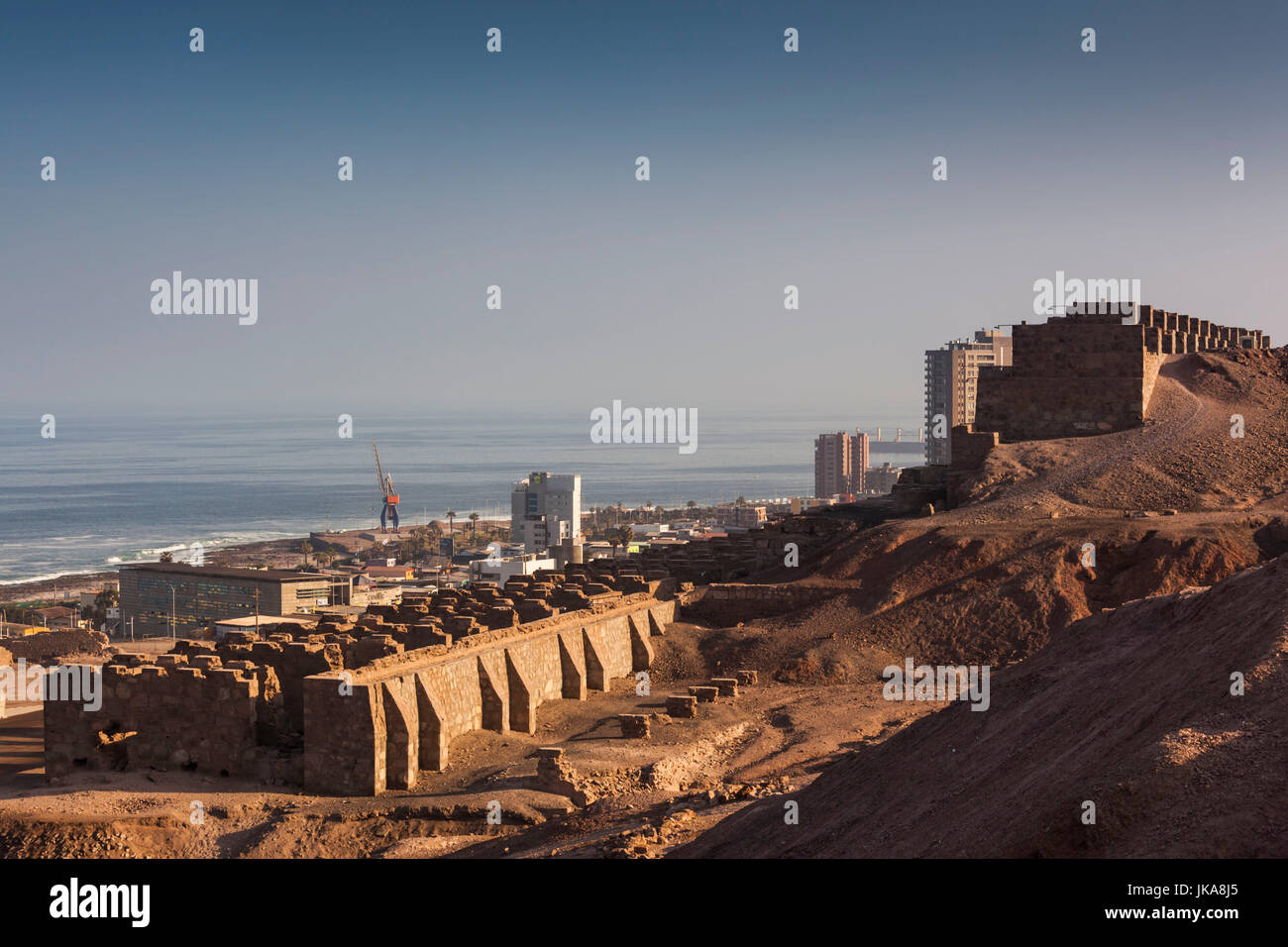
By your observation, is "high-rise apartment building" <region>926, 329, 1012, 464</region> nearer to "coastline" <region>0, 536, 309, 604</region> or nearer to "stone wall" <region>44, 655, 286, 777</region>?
"coastline" <region>0, 536, 309, 604</region>

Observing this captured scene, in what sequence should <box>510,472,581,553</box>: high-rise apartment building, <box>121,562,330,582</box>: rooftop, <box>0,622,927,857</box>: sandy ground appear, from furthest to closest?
1. <box>510,472,581,553</box>: high-rise apartment building
2. <box>121,562,330,582</box>: rooftop
3. <box>0,622,927,857</box>: sandy ground

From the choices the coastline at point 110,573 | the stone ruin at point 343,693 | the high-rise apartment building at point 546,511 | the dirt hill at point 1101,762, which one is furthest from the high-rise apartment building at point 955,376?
the dirt hill at point 1101,762

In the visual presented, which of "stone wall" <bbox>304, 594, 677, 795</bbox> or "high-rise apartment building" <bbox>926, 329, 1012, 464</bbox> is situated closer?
"stone wall" <bbox>304, 594, 677, 795</bbox>

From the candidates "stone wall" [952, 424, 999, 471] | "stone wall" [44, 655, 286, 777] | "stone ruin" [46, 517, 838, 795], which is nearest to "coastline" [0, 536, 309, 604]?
"stone wall" [952, 424, 999, 471]

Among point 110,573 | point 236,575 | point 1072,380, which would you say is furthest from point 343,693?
point 110,573

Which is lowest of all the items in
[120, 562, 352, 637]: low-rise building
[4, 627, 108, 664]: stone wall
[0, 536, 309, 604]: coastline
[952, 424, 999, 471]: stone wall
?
[0, 536, 309, 604]: coastline
